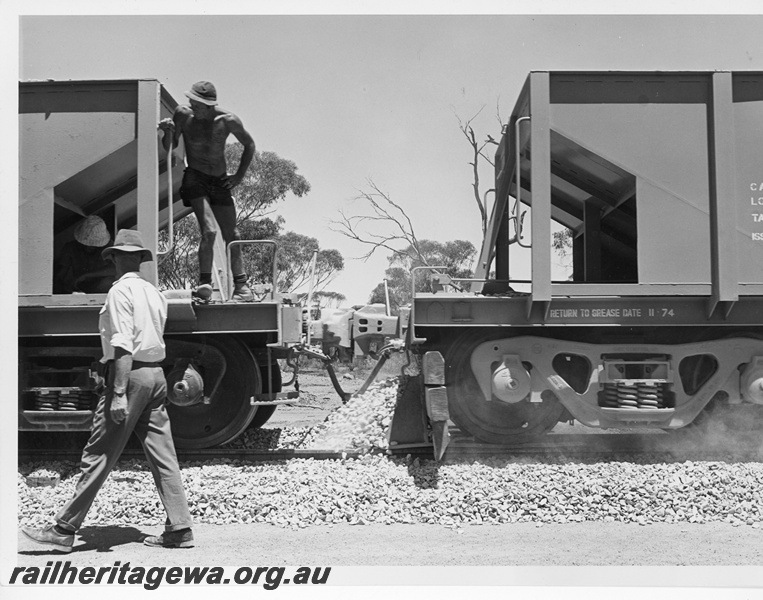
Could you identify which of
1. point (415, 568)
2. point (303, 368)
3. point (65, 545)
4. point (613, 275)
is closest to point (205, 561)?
point (65, 545)

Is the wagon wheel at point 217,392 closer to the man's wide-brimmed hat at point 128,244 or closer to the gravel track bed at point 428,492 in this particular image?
the gravel track bed at point 428,492

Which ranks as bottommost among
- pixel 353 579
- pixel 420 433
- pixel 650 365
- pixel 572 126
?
pixel 353 579

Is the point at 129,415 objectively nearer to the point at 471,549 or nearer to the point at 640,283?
the point at 471,549

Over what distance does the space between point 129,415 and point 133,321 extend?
58 cm

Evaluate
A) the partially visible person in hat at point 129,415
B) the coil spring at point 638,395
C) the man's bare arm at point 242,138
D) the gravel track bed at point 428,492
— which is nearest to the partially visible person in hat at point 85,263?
the gravel track bed at point 428,492

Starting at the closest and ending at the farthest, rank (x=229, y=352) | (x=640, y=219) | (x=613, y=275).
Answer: (x=640, y=219) → (x=229, y=352) → (x=613, y=275)

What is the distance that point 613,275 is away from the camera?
8742 mm

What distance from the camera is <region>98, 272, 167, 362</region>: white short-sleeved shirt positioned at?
4672mm

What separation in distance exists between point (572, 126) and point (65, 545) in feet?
16.6

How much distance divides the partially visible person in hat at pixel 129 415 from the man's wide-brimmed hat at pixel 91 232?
122 inches

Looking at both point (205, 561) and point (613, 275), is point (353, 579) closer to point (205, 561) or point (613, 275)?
point (205, 561)

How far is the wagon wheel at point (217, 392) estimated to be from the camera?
701 centimetres

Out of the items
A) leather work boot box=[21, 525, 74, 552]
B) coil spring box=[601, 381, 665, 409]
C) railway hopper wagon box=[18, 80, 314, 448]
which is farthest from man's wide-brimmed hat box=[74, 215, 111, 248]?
coil spring box=[601, 381, 665, 409]
